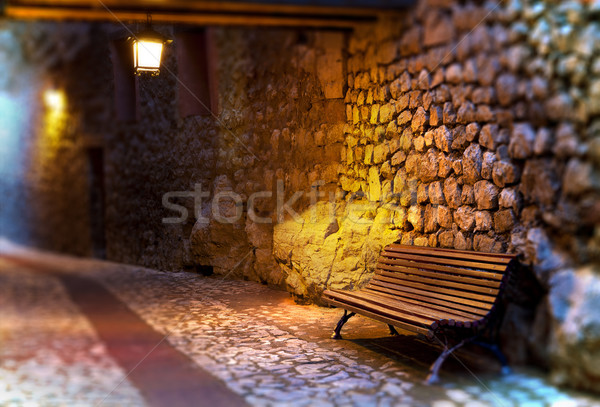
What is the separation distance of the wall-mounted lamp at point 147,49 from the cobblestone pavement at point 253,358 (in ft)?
5.65

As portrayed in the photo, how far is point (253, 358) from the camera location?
159 inches

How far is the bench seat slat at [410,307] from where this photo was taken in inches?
141

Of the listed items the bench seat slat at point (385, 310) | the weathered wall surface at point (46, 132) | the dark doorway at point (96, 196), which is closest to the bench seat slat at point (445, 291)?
the bench seat slat at point (385, 310)

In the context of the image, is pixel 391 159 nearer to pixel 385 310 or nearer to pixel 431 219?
pixel 431 219

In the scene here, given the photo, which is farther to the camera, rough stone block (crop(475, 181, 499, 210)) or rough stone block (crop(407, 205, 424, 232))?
rough stone block (crop(407, 205, 424, 232))

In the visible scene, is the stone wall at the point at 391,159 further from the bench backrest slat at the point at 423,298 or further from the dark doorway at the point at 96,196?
the dark doorway at the point at 96,196

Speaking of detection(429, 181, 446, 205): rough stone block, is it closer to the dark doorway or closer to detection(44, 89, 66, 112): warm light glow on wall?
the dark doorway

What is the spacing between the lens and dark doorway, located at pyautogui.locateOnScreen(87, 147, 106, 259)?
372 inches

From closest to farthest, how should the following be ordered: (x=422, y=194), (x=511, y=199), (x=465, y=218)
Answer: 1. (x=511, y=199)
2. (x=465, y=218)
3. (x=422, y=194)

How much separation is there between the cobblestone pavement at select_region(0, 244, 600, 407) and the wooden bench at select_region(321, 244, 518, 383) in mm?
227

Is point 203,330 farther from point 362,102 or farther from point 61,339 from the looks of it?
point 362,102

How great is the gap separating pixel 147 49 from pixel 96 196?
600 centimetres

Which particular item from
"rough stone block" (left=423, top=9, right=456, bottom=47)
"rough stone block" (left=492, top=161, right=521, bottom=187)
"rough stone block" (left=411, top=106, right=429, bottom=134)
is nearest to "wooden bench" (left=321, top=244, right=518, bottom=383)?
"rough stone block" (left=492, top=161, right=521, bottom=187)

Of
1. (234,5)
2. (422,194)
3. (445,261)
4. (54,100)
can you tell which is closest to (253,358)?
(445,261)
